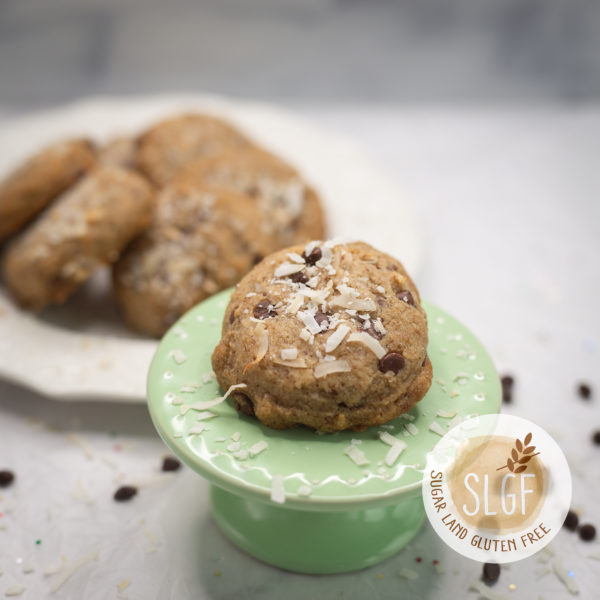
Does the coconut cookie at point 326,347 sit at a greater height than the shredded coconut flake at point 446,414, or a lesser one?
greater

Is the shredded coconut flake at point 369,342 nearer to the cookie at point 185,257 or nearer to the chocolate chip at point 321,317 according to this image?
the chocolate chip at point 321,317

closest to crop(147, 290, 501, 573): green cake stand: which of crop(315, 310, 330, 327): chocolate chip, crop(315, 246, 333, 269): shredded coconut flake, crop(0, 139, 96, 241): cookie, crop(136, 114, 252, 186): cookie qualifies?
crop(315, 310, 330, 327): chocolate chip

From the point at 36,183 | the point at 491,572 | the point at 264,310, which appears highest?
the point at 264,310

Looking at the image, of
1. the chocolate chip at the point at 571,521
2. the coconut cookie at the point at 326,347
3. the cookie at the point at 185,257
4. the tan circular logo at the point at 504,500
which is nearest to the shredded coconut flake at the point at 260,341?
the coconut cookie at the point at 326,347

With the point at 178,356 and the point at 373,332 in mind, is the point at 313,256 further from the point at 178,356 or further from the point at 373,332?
the point at 178,356

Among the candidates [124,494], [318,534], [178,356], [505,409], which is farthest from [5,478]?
[505,409]

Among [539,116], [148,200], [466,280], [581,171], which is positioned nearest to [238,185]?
[148,200]
